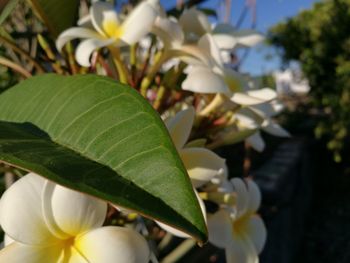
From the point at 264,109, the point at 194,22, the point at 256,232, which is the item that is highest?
the point at 194,22

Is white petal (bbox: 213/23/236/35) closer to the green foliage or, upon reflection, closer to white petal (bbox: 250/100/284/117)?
white petal (bbox: 250/100/284/117)

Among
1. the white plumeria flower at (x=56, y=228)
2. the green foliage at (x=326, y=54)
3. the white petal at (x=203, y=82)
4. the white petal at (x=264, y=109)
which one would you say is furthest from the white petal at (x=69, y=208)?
the green foliage at (x=326, y=54)

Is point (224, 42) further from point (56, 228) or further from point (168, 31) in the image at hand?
point (56, 228)

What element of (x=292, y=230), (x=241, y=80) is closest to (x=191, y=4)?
(x=241, y=80)

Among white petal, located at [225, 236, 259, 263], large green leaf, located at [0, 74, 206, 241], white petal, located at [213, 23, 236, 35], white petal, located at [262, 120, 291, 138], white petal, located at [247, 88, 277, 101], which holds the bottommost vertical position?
white petal, located at [225, 236, 259, 263]

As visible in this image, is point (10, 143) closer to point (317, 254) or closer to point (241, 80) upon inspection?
point (241, 80)

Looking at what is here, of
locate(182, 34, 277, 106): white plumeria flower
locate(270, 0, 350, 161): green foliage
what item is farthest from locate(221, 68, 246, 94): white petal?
locate(270, 0, 350, 161): green foliage

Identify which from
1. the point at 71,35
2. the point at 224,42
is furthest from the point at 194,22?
the point at 71,35
